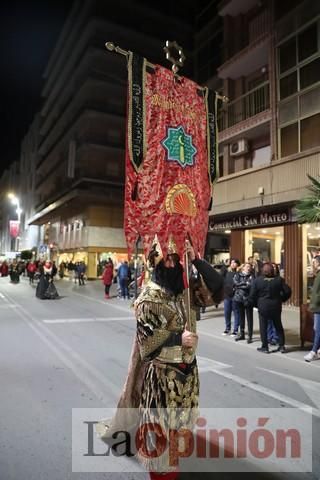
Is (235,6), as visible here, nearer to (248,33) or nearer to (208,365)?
(248,33)

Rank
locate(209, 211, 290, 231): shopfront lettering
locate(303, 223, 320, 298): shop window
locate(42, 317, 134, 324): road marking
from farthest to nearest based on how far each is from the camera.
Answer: locate(209, 211, 290, 231): shopfront lettering < locate(303, 223, 320, 298): shop window < locate(42, 317, 134, 324): road marking

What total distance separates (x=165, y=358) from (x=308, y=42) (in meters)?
17.4

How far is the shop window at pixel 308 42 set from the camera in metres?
15.7

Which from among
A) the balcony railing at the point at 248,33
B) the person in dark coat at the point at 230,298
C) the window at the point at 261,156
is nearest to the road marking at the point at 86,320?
the person in dark coat at the point at 230,298

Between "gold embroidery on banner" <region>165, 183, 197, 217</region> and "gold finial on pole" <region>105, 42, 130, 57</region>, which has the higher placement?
"gold finial on pole" <region>105, 42, 130, 57</region>

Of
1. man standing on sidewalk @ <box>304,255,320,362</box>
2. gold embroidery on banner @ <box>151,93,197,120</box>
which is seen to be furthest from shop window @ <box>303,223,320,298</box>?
gold embroidery on banner @ <box>151,93,197,120</box>

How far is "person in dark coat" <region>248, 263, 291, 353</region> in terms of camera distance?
7812 mm

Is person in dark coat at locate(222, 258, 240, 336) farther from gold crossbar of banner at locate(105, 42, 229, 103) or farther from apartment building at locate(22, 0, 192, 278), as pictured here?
apartment building at locate(22, 0, 192, 278)

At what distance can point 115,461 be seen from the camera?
341 cm

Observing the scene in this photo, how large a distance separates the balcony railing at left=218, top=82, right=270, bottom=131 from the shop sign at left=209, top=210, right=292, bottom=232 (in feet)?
17.6

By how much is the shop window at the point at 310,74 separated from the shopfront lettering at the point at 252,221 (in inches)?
223

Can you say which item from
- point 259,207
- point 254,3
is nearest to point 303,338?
point 259,207

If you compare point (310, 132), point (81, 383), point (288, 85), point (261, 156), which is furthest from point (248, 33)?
point (81, 383)

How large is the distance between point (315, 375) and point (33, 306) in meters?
11.4
